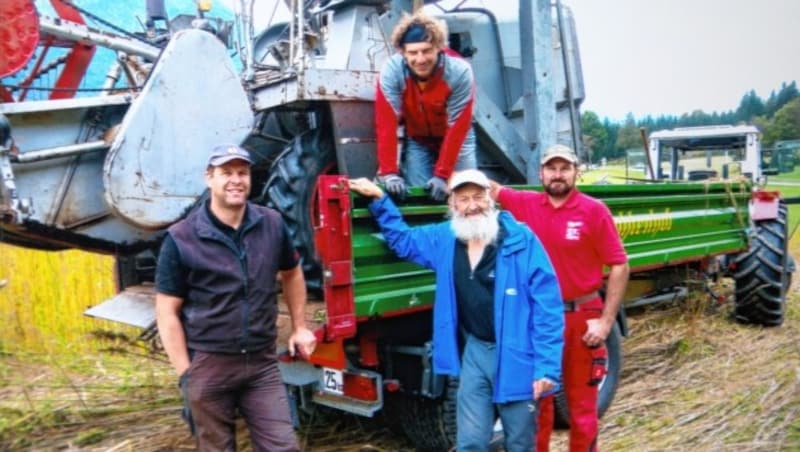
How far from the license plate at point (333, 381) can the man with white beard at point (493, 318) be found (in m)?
0.57

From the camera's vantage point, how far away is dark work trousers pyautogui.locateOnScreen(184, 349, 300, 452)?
2861 millimetres

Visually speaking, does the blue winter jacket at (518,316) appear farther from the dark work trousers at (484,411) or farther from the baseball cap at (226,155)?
the baseball cap at (226,155)

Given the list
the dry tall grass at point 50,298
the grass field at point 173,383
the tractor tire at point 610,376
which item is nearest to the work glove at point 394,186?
the grass field at point 173,383

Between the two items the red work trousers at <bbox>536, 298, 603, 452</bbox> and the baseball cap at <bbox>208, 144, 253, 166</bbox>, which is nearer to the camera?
the baseball cap at <bbox>208, 144, 253, 166</bbox>

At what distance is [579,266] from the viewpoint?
12.2ft

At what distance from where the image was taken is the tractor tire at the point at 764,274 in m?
6.94

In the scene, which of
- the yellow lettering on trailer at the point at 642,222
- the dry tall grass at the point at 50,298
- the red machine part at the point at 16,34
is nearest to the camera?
the red machine part at the point at 16,34

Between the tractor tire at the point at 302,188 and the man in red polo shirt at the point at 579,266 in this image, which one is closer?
the man in red polo shirt at the point at 579,266

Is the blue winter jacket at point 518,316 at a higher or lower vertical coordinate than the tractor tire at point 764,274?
higher

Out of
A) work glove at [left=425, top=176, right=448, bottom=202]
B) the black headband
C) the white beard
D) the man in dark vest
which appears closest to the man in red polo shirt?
work glove at [left=425, top=176, right=448, bottom=202]

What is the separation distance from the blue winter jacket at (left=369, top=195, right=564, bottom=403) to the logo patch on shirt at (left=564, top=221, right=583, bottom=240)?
22.1 inches

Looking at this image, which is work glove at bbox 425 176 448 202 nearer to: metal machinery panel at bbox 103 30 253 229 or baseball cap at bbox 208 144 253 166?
metal machinery panel at bbox 103 30 253 229

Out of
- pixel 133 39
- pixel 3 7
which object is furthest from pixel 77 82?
pixel 3 7

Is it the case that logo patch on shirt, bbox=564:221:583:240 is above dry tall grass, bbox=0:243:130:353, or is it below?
above
